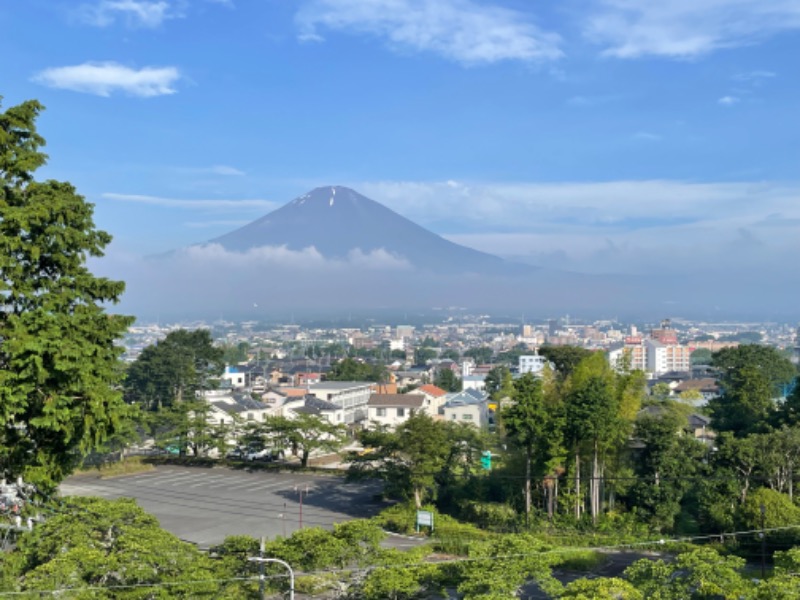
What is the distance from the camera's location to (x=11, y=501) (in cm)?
738

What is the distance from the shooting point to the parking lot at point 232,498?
1560 cm

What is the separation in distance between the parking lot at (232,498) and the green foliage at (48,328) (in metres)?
7.89

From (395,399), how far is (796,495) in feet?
65.8

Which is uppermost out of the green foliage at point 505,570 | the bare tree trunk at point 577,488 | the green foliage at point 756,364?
the green foliage at point 756,364

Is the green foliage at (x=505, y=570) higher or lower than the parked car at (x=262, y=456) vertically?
higher

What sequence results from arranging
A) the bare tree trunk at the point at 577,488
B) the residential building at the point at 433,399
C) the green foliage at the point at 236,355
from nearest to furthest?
the bare tree trunk at the point at 577,488
the residential building at the point at 433,399
the green foliage at the point at 236,355

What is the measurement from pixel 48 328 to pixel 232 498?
1312cm

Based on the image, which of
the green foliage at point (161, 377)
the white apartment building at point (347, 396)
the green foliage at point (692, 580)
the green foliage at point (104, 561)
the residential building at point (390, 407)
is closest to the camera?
the green foliage at point (104, 561)

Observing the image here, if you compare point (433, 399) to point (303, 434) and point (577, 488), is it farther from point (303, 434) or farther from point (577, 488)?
point (577, 488)

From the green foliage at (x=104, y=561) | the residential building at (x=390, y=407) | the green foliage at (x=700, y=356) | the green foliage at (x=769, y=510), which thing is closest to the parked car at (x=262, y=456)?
the residential building at (x=390, y=407)

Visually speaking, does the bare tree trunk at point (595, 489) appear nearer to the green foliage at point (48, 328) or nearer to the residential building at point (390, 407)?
the green foliage at point (48, 328)

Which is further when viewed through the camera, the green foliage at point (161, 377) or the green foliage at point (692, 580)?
the green foliage at point (161, 377)

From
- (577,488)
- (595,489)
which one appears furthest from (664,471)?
(577,488)

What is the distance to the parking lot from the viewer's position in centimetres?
Answer: 1560
